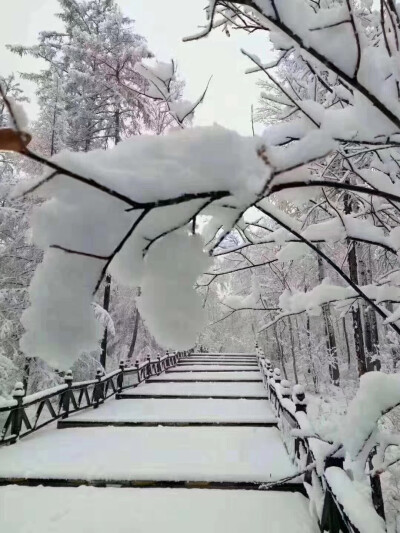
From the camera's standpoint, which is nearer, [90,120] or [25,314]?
[25,314]

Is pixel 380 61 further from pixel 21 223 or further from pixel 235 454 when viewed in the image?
pixel 21 223

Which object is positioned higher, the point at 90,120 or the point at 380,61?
the point at 90,120

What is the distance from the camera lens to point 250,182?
2.59 ft

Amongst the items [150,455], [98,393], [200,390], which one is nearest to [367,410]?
[150,455]

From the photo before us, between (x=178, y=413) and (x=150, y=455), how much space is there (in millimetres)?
2841

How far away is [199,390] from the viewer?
11219mm

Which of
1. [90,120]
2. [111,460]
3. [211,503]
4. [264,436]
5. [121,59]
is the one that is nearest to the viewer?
[211,503]

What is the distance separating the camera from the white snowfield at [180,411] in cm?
724

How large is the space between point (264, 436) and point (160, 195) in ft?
20.5

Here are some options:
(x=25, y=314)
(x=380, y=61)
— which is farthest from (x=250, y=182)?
(x=380, y=61)

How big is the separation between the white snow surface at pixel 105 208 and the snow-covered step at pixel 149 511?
3.32 metres

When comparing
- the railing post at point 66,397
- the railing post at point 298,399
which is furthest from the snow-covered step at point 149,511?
the railing post at point 66,397

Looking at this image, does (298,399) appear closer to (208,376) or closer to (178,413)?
(178,413)

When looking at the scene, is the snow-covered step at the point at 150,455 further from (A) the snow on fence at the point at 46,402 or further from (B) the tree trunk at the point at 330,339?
(B) the tree trunk at the point at 330,339
